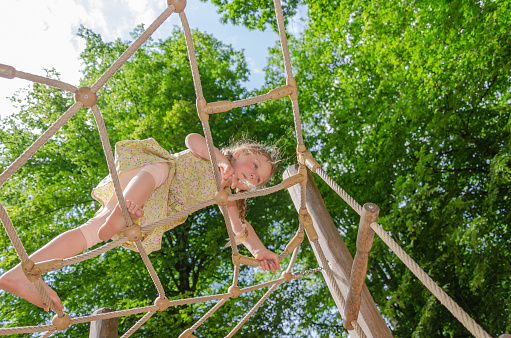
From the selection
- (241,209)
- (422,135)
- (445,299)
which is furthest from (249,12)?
(445,299)

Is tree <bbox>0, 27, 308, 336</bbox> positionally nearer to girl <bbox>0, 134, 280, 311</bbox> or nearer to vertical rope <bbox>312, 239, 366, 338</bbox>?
girl <bbox>0, 134, 280, 311</bbox>

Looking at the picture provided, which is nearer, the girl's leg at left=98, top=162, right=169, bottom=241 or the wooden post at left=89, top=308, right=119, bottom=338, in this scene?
the girl's leg at left=98, top=162, right=169, bottom=241

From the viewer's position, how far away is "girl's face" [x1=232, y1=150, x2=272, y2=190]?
201cm

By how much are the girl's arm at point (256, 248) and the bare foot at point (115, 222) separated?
2.27 feet

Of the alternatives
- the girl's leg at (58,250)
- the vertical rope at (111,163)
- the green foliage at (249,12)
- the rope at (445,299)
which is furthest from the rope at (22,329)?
the green foliage at (249,12)

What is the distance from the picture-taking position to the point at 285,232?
6.36 m

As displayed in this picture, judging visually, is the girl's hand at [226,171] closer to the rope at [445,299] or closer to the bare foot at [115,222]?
the bare foot at [115,222]

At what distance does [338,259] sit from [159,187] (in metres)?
0.90

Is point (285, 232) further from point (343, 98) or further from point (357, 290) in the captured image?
point (357, 290)

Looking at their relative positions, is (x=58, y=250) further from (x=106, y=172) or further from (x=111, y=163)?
(x=106, y=172)

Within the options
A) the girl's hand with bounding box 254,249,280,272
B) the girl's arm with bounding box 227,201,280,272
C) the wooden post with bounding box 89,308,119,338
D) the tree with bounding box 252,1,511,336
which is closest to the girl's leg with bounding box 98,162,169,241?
the girl's arm with bounding box 227,201,280,272

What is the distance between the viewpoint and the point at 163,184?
6.26ft

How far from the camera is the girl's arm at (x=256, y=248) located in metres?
1.85

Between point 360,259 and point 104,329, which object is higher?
point 104,329
